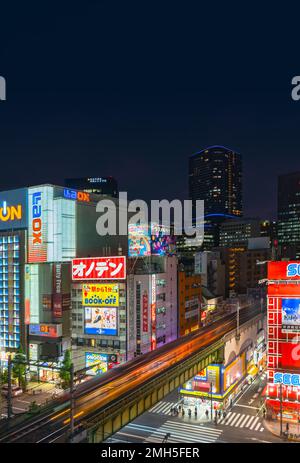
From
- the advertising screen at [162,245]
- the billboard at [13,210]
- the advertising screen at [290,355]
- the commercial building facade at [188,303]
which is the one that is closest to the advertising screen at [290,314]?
the advertising screen at [290,355]

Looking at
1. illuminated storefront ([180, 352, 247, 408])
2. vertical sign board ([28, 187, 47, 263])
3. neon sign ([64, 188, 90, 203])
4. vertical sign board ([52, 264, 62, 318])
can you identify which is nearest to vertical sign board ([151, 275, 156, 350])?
illuminated storefront ([180, 352, 247, 408])

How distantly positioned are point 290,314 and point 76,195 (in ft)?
157

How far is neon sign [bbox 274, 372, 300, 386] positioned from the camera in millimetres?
45562

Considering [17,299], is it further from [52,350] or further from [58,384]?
[58,384]

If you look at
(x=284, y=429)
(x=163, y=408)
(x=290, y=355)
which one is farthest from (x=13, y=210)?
(x=284, y=429)

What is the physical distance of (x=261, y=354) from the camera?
7038 cm

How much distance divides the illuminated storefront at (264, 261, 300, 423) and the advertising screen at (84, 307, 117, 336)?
80.4ft

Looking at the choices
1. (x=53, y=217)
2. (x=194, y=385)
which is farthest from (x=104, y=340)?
(x=53, y=217)

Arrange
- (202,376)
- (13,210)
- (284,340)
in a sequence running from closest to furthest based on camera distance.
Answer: (284,340) → (202,376) → (13,210)

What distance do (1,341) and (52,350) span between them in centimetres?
1249

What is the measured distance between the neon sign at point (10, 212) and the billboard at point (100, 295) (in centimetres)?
2237

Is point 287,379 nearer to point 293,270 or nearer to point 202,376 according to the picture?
point 202,376

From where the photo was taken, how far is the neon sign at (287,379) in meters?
45.6

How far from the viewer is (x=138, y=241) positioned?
92500mm
